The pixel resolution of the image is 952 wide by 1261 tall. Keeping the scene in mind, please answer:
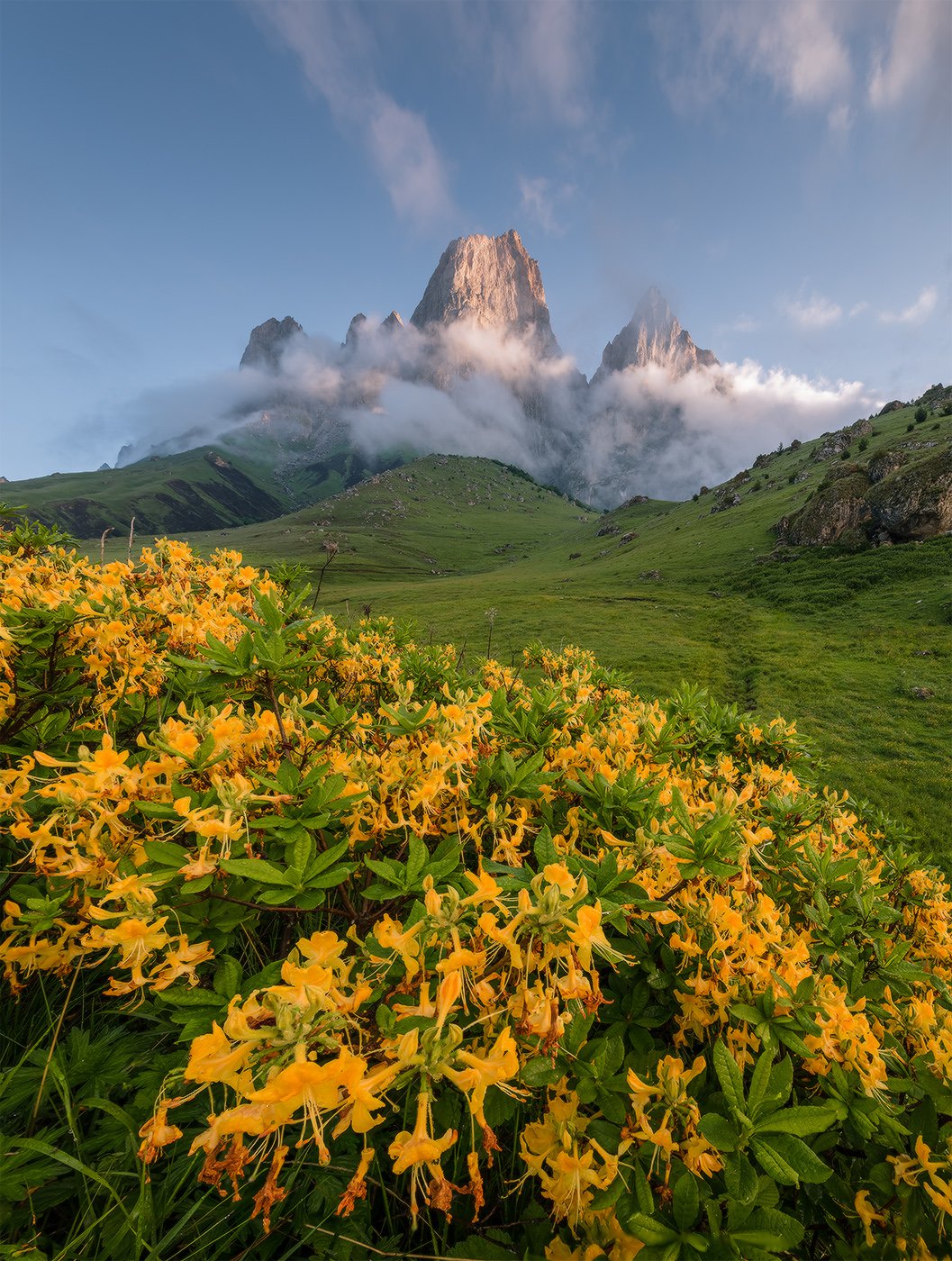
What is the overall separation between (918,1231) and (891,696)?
26.3 meters

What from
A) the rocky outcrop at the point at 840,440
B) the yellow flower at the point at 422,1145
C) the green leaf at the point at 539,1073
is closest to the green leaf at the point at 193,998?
the yellow flower at the point at 422,1145

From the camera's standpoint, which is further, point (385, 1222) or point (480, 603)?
point (480, 603)

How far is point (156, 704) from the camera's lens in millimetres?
3045

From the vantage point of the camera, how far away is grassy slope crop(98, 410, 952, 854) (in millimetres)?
18562

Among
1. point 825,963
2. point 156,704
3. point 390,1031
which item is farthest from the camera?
point 156,704

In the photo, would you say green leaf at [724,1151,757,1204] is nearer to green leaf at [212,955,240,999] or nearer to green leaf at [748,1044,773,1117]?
green leaf at [748,1044,773,1117]

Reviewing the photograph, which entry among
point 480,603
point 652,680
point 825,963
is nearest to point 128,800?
point 825,963

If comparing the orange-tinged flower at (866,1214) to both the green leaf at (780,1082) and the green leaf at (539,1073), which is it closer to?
the green leaf at (780,1082)

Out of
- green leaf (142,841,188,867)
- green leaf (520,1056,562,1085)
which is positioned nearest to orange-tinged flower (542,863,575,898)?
green leaf (520,1056,562,1085)

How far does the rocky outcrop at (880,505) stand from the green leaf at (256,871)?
4893cm

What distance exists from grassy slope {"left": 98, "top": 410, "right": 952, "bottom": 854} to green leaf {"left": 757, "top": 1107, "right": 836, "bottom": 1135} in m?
9.23

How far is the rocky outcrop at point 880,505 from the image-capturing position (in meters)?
36.3

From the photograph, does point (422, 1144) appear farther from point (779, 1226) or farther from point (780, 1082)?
point (780, 1082)

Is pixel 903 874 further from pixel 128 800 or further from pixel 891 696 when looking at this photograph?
pixel 891 696
